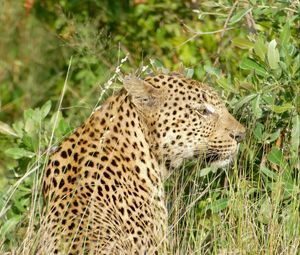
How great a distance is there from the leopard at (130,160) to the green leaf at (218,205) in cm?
21

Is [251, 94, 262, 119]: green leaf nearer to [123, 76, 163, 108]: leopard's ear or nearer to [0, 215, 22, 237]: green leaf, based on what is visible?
[123, 76, 163, 108]: leopard's ear

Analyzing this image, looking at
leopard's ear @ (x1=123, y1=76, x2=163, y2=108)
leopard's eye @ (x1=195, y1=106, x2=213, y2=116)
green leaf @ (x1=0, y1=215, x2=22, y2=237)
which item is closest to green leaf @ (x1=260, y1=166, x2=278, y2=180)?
leopard's eye @ (x1=195, y1=106, x2=213, y2=116)

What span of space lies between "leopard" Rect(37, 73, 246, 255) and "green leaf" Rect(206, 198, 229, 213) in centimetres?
21

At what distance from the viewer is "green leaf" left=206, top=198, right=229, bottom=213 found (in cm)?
851

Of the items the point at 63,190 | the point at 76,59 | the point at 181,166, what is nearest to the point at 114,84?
the point at 181,166

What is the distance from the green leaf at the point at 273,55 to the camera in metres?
8.52

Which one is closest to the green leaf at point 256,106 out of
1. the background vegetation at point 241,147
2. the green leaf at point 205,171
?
the background vegetation at point 241,147

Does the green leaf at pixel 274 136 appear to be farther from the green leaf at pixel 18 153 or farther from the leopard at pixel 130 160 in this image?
the green leaf at pixel 18 153

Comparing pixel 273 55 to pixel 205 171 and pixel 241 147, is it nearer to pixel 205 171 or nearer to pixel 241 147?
pixel 241 147

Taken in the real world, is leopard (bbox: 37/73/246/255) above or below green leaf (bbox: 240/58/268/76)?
below

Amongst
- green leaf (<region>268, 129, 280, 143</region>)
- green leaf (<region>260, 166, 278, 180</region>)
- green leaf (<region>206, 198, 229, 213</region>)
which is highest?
green leaf (<region>268, 129, 280, 143</region>)

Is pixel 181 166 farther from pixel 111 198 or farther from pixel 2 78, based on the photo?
pixel 2 78

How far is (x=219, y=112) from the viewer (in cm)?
854

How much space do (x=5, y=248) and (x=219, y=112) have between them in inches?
58.4
